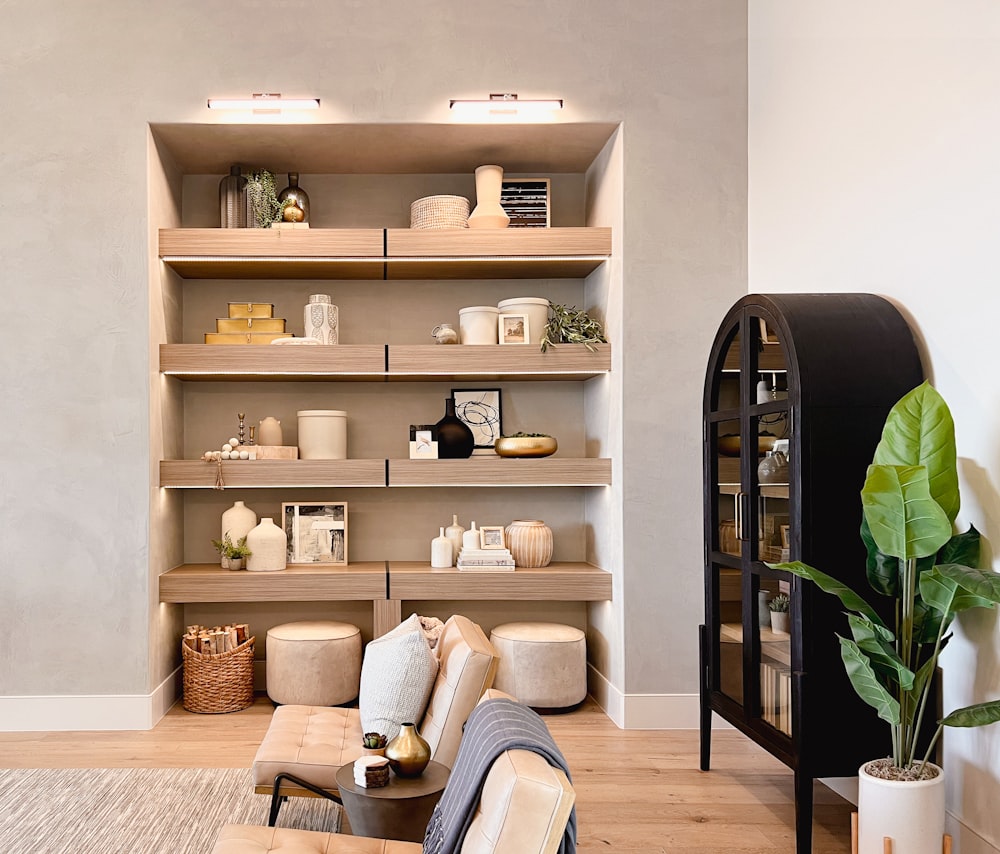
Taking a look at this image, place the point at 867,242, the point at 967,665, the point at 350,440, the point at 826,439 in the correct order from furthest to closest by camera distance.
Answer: the point at 350,440 → the point at 867,242 → the point at 826,439 → the point at 967,665

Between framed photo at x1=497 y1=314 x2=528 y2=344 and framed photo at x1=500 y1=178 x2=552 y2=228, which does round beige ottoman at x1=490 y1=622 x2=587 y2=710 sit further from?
framed photo at x1=500 y1=178 x2=552 y2=228

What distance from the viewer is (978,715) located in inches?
94.2

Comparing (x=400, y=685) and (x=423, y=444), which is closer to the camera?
(x=400, y=685)

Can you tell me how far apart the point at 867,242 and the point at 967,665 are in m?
1.44

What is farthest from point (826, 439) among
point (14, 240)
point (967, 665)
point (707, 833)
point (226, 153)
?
point (14, 240)

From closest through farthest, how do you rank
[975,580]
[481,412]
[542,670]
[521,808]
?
[521,808] < [975,580] < [542,670] < [481,412]

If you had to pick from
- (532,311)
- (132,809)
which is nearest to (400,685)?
(132,809)

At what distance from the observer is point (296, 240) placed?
180 inches

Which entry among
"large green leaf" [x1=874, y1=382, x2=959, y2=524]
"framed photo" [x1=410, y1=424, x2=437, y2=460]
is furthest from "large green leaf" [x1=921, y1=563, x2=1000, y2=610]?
"framed photo" [x1=410, y1=424, x2=437, y2=460]

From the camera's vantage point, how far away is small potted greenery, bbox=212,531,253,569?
4.67 metres

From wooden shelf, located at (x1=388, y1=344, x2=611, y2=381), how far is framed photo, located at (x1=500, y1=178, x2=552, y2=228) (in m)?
0.69

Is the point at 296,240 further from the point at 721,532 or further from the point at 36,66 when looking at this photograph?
the point at 721,532

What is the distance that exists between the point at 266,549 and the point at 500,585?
45.9 inches

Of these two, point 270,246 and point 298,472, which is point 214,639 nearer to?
point 298,472
